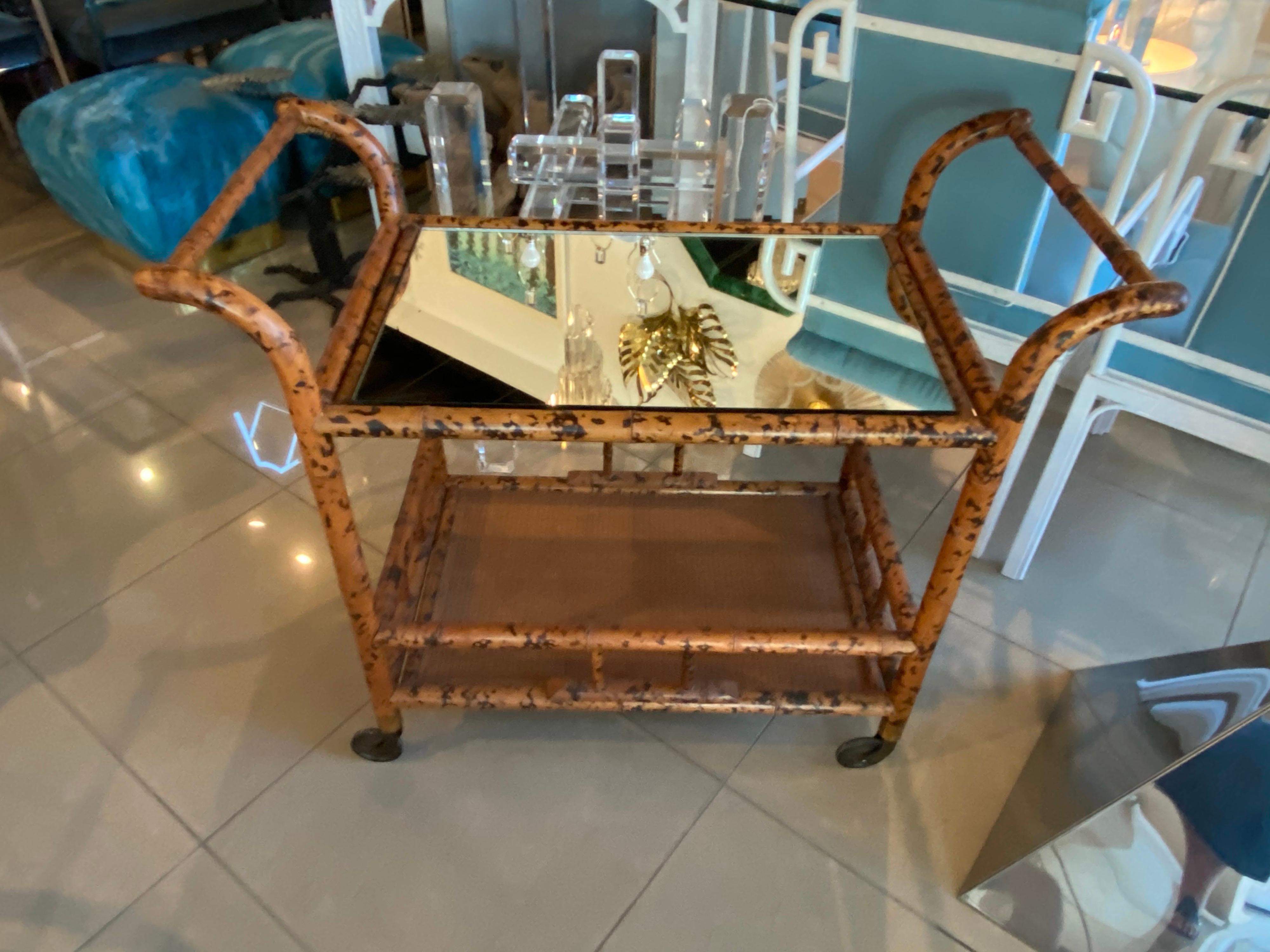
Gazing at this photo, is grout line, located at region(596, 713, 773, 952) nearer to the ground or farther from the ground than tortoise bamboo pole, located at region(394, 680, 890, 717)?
nearer to the ground

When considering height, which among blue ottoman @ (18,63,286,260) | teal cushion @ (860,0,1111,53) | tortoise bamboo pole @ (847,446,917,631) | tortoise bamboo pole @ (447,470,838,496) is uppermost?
teal cushion @ (860,0,1111,53)

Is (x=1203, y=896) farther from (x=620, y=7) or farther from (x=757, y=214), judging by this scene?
(x=620, y=7)

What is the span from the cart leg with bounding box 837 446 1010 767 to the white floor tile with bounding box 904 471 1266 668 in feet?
1.12

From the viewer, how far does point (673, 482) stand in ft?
4.38

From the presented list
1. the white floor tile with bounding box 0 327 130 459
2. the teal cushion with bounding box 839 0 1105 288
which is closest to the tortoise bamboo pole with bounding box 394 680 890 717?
the teal cushion with bounding box 839 0 1105 288

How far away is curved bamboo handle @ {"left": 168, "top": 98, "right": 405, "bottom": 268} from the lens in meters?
0.81

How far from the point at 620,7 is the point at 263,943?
1.89 meters

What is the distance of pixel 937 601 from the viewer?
0.98 meters

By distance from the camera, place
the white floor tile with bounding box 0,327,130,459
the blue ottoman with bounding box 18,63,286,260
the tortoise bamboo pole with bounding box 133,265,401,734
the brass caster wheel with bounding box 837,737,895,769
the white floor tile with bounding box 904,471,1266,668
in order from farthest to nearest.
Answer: the blue ottoman with bounding box 18,63,286,260
the white floor tile with bounding box 0,327,130,459
the white floor tile with bounding box 904,471,1266,668
the brass caster wheel with bounding box 837,737,895,769
the tortoise bamboo pole with bounding box 133,265,401,734

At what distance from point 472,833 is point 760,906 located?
380 millimetres

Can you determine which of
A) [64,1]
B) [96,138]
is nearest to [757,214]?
[96,138]

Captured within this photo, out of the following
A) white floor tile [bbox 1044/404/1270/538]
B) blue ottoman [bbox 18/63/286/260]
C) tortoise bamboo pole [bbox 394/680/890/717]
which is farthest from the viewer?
blue ottoman [bbox 18/63/286/260]

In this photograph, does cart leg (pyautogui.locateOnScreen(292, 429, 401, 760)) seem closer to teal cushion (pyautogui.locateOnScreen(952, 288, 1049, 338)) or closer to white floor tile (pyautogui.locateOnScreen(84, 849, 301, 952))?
white floor tile (pyautogui.locateOnScreen(84, 849, 301, 952))

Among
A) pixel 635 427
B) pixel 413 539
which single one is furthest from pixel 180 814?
pixel 635 427
